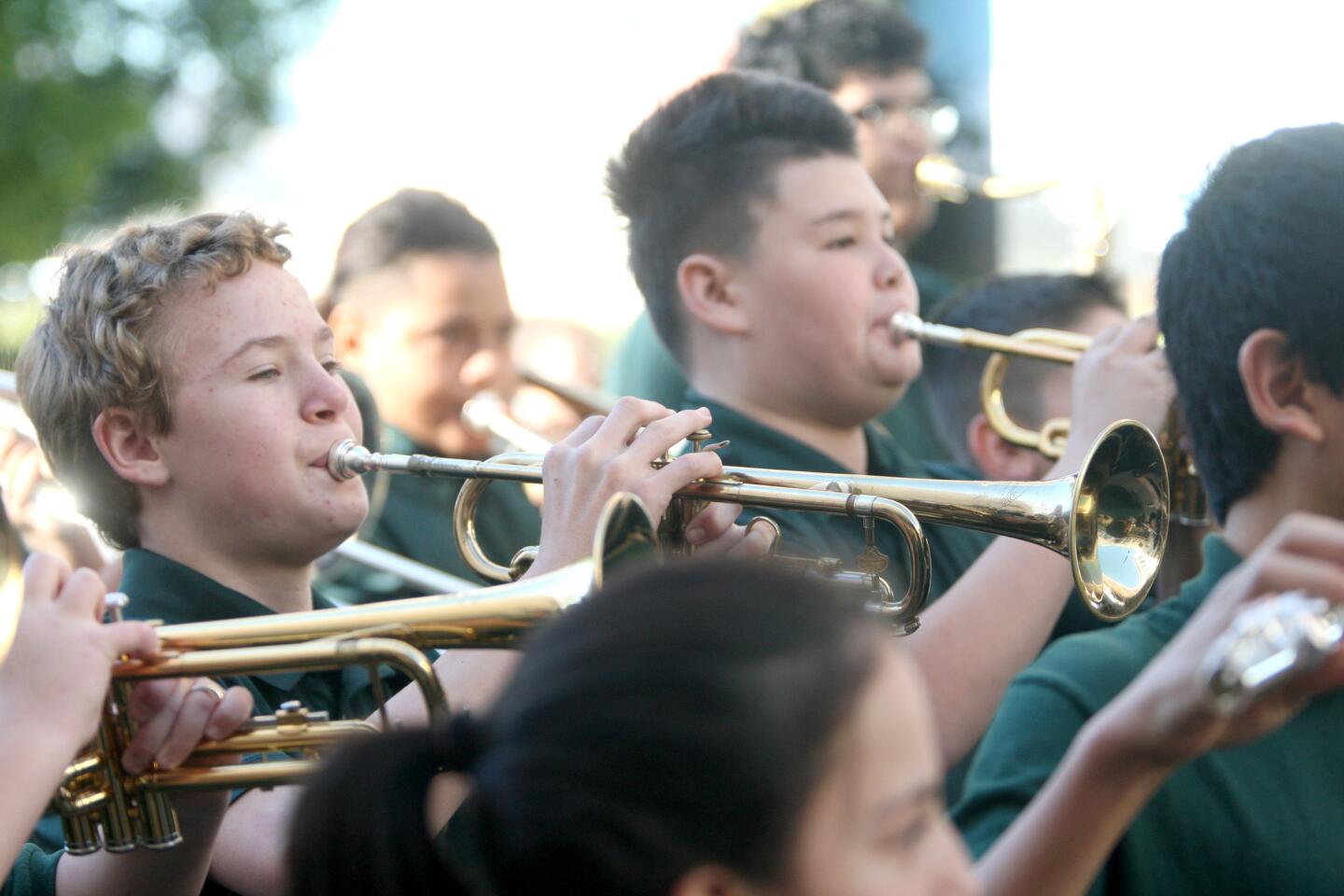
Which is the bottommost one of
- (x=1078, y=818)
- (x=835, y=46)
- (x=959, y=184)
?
(x=1078, y=818)

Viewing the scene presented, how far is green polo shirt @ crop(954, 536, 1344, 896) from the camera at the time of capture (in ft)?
5.27

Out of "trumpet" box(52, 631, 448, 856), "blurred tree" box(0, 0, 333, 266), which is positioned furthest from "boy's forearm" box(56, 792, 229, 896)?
"blurred tree" box(0, 0, 333, 266)

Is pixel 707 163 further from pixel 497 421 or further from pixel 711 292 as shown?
pixel 497 421

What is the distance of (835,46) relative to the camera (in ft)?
15.9

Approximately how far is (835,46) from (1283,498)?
3200 millimetres

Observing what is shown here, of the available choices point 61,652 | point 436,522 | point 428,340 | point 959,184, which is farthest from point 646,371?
point 61,652

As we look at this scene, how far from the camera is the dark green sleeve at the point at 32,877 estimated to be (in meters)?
2.07

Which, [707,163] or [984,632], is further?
[707,163]

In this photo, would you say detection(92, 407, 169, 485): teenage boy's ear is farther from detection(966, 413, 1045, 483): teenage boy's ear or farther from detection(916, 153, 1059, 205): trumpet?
detection(916, 153, 1059, 205): trumpet

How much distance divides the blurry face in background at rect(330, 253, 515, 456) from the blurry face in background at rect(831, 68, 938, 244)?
4.25ft

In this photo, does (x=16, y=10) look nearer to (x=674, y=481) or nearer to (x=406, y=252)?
(x=406, y=252)

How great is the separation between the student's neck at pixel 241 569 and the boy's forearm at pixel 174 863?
0.47 meters

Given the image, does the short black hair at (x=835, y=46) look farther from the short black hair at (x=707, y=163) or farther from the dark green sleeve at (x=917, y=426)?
the short black hair at (x=707, y=163)

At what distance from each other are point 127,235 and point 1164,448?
1.84 m
